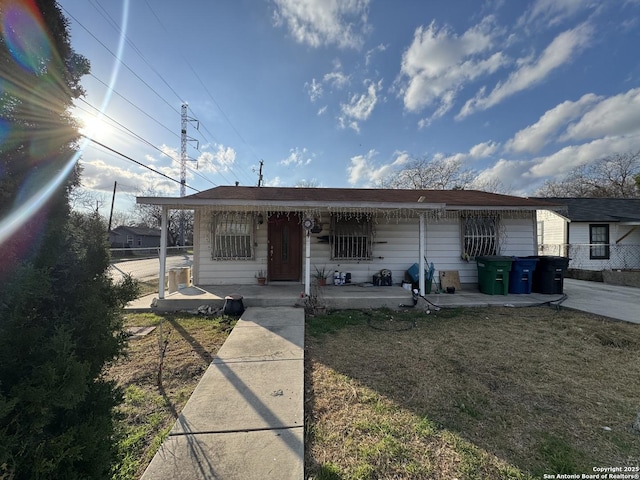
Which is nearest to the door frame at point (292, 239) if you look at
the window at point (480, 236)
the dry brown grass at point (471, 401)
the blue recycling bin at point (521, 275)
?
the dry brown grass at point (471, 401)

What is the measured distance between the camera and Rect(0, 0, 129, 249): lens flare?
4.56ft

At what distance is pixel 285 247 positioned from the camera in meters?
7.89

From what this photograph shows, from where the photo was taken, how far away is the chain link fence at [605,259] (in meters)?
13.5

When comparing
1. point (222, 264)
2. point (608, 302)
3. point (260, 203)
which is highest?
point (260, 203)

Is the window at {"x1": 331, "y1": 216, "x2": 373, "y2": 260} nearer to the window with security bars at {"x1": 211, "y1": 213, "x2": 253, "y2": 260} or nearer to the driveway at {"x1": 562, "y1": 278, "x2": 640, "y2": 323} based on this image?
the window with security bars at {"x1": 211, "y1": 213, "x2": 253, "y2": 260}

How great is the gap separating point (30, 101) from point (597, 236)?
20.4m

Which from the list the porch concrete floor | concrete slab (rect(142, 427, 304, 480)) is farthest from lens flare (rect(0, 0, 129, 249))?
the porch concrete floor

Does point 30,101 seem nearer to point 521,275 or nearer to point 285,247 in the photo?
point 285,247

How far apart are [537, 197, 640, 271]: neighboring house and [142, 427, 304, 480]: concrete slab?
16.5m

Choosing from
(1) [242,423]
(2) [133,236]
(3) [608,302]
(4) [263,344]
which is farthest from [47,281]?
(2) [133,236]

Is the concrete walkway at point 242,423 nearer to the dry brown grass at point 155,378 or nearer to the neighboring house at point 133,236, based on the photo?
the dry brown grass at point 155,378

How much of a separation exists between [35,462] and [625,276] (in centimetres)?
1478

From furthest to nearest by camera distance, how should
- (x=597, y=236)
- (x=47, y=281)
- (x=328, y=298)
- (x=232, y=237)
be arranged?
(x=597, y=236), (x=232, y=237), (x=328, y=298), (x=47, y=281)

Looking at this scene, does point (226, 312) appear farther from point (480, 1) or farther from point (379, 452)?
point (480, 1)
